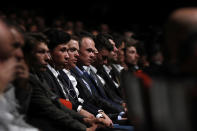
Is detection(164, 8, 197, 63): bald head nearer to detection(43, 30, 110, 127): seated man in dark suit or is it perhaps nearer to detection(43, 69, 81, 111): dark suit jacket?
detection(43, 69, 81, 111): dark suit jacket

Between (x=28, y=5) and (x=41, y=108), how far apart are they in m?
7.53

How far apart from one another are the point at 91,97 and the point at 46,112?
1.54m

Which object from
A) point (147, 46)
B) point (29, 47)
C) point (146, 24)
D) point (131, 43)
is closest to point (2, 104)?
point (29, 47)

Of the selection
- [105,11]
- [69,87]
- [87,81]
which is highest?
[105,11]

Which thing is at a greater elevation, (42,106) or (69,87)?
(69,87)

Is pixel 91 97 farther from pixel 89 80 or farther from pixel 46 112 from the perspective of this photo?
pixel 46 112

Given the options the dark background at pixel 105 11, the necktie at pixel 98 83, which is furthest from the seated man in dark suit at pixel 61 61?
the dark background at pixel 105 11

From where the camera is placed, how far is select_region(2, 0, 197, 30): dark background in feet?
31.9

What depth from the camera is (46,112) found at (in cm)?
270

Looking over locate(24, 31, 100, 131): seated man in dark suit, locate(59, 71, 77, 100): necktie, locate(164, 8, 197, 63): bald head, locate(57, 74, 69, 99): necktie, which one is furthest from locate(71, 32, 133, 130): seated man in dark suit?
locate(164, 8, 197, 63): bald head

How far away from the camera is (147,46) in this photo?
7.07 metres

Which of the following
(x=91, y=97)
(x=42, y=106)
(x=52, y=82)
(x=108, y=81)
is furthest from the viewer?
(x=108, y=81)

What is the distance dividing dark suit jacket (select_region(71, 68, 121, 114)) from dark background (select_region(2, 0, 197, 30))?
535 centimetres

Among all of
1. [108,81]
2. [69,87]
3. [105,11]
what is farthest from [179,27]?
[105,11]
